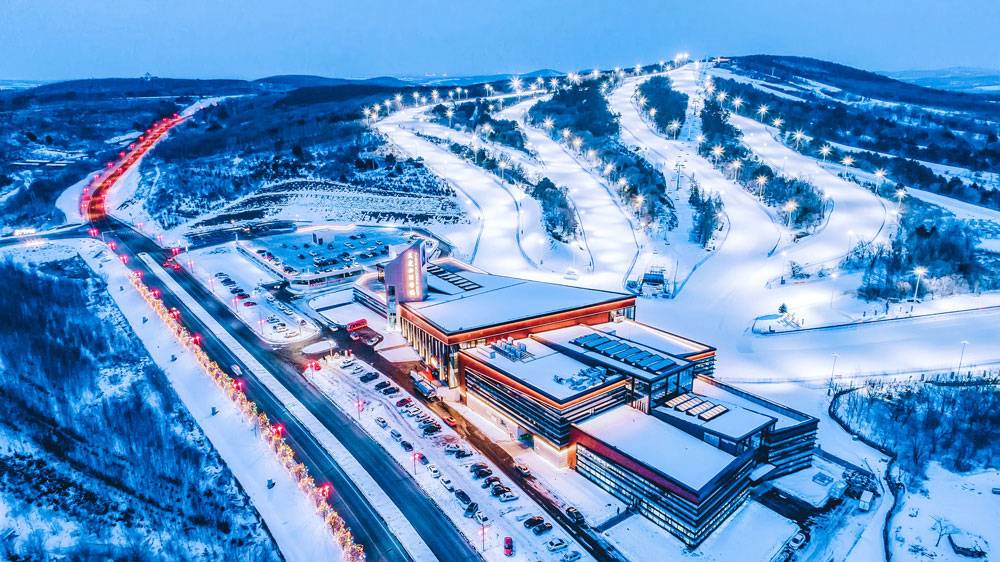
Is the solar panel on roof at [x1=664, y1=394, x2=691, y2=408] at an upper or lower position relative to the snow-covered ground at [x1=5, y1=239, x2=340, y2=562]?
upper

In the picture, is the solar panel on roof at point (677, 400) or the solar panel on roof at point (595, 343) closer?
the solar panel on roof at point (677, 400)

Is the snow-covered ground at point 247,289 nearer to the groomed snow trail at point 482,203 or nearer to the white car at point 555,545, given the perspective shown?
the groomed snow trail at point 482,203

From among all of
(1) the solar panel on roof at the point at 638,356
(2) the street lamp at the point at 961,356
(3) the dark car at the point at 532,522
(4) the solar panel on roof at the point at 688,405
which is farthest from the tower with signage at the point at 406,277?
(2) the street lamp at the point at 961,356

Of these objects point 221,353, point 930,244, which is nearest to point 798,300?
point 930,244

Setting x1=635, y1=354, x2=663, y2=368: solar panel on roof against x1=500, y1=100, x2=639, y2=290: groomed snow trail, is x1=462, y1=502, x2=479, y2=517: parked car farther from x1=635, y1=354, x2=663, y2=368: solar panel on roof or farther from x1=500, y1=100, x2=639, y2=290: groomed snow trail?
x1=500, y1=100, x2=639, y2=290: groomed snow trail

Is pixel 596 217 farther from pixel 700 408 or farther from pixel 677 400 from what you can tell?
pixel 700 408

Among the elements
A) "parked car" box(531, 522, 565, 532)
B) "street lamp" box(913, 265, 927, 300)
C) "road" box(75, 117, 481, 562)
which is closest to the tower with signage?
"road" box(75, 117, 481, 562)
